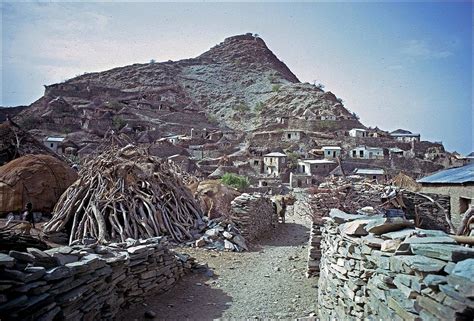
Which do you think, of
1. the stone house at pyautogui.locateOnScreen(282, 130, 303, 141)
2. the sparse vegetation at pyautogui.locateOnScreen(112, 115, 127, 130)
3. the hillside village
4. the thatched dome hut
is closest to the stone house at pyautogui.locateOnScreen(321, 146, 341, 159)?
the stone house at pyautogui.locateOnScreen(282, 130, 303, 141)

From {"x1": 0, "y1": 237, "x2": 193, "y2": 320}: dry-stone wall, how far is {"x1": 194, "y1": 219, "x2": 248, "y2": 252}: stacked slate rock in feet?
9.62

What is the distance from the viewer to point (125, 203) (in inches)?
385

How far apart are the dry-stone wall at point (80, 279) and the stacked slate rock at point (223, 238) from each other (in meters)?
2.93

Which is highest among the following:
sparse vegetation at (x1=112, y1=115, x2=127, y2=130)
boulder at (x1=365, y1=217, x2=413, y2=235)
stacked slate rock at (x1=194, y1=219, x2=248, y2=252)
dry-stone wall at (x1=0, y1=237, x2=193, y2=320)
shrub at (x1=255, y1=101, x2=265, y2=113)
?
shrub at (x1=255, y1=101, x2=265, y2=113)

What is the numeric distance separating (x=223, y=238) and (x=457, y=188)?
6.04 metres

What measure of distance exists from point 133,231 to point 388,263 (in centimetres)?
740

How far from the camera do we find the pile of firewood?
9.20 metres

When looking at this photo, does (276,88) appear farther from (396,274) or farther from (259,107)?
(396,274)

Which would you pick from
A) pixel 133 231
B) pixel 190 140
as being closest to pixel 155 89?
pixel 190 140

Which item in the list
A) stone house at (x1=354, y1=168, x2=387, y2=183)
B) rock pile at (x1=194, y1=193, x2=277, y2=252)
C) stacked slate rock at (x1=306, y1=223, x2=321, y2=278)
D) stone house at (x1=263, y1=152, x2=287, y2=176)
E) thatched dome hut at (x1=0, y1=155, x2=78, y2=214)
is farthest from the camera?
stone house at (x1=263, y1=152, x2=287, y2=176)

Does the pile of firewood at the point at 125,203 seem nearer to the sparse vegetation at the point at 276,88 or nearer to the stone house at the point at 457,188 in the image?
the stone house at the point at 457,188

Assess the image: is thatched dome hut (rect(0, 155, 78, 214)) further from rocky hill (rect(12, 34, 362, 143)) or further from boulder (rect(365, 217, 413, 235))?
rocky hill (rect(12, 34, 362, 143))

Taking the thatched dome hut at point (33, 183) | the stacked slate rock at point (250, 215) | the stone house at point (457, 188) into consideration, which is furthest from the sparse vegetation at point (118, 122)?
the stone house at point (457, 188)

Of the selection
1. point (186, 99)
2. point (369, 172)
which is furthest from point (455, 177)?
point (186, 99)
